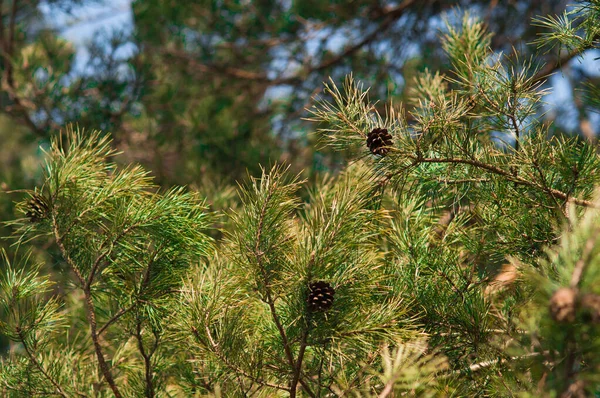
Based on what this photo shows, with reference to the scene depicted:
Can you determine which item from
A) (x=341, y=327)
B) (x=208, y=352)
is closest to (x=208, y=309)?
(x=208, y=352)

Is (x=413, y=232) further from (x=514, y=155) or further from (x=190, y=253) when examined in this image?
(x=190, y=253)

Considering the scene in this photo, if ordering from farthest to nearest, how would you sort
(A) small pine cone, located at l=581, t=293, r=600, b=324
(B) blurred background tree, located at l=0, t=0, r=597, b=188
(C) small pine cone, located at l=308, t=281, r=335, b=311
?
(B) blurred background tree, located at l=0, t=0, r=597, b=188, (C) small pine cone, located at l=308, t=281, r=335, b=311, (A) small pine cone, located at l=581, t=293, r=600, b=324

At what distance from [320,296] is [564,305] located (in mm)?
245

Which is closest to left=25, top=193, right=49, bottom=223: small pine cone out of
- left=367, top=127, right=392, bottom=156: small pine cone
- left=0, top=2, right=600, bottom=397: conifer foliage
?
left=0, top=2, right=600, bottom=397: conifer foliage

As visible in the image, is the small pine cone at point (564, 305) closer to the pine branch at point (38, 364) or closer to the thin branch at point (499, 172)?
the thin branch at point (499, 172)

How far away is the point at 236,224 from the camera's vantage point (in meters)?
0.65

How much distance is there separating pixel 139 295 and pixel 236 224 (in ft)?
0.47

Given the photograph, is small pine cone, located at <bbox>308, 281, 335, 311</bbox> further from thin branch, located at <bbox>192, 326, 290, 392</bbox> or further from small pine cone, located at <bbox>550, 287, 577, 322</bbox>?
small pine cone, located at <bbox>550, 287, 577, 322</bbox>

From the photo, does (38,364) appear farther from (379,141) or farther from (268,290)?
(379,141)

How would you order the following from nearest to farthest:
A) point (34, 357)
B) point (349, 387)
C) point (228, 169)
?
point (349, 387) < point (34, 357) < point (228, 169)

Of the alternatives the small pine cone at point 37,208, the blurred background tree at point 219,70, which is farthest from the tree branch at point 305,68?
the small pine cone at point 37,208

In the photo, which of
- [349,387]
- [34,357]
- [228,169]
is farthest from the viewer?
[228,169]

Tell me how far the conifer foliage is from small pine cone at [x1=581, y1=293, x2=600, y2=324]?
0.57 ft

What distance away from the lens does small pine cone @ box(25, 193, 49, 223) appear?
0.67 m
